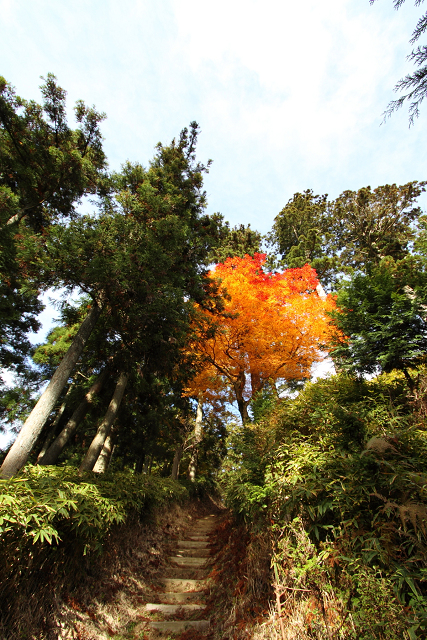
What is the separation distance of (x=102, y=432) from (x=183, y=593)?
4332 millimetres

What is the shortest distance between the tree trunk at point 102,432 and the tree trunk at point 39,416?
203 centimetres

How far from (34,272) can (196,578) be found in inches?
306

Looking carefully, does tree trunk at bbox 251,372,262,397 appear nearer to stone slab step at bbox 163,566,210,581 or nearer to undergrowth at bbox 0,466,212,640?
stone slab step at bbox 163,566,210,581

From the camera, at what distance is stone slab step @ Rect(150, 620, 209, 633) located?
3.91m

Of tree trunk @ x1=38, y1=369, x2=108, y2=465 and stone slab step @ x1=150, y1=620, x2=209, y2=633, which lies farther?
tree trunk @ x1=38, y1=369, x2=108, y2=465

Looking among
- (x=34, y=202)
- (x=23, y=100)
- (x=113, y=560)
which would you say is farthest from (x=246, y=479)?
(x=23, y=100)

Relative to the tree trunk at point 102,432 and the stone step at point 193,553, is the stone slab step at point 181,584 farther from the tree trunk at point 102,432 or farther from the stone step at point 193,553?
the tree trunk at point 102,432

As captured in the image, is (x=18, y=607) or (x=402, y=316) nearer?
(x=18, y=607)

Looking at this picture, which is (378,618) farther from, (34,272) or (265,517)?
(34,272)

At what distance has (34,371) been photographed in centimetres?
1439

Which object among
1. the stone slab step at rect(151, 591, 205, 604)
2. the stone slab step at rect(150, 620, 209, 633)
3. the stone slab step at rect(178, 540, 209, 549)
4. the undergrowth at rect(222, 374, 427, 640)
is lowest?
the stone slab step at rect(150, 620, 209, 633)

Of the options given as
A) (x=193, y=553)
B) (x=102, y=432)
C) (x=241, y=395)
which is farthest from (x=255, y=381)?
(x=102, y=432)

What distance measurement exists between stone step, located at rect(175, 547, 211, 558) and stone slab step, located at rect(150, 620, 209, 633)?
3.13 metres

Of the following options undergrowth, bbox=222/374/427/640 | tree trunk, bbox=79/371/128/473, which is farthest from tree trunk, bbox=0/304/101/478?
undergrowth, bbox=222/374/427/640
